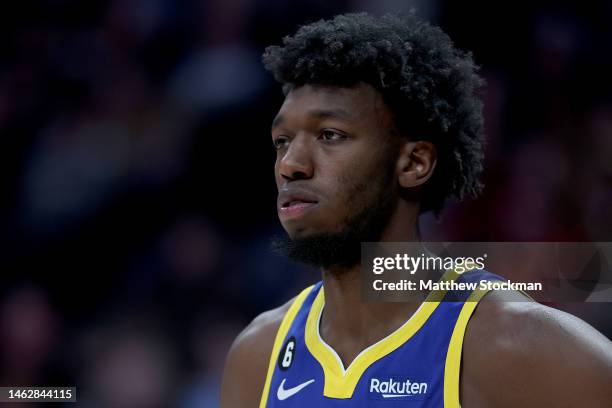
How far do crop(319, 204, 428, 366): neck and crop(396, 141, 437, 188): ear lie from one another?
4.6 inches

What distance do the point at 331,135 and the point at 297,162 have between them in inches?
5.4

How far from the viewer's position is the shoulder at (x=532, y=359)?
7.33ft

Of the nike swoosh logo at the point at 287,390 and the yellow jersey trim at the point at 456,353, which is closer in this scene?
the yellow jersey trim at the point at 456,353

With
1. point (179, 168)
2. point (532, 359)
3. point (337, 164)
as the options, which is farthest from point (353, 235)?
point (179, 168)

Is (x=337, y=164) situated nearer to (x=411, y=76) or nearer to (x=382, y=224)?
(x=382, y=224)

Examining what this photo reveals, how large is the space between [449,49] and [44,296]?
3037mm

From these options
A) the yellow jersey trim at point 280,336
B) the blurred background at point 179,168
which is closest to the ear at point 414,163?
the yellow jersey trim at point 280,336

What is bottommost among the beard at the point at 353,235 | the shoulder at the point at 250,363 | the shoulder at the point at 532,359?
the shoulder at the point at 532,359

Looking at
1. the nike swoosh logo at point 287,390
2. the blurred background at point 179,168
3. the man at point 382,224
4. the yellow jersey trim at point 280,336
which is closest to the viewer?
the man at point 382,224

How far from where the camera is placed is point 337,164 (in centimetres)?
261

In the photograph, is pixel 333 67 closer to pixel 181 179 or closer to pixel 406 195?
pixel 406 195

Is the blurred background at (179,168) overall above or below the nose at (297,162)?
above

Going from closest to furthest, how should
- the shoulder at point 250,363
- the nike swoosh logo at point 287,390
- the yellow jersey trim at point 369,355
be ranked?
the yellow jersey trim at point 369,355 → the nike swoosh logo at point 287,390 → the shoulder at point 250,363

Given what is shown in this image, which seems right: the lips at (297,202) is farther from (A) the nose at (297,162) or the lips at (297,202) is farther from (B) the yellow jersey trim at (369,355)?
(B) the yellow jersey trim at (369,355)
